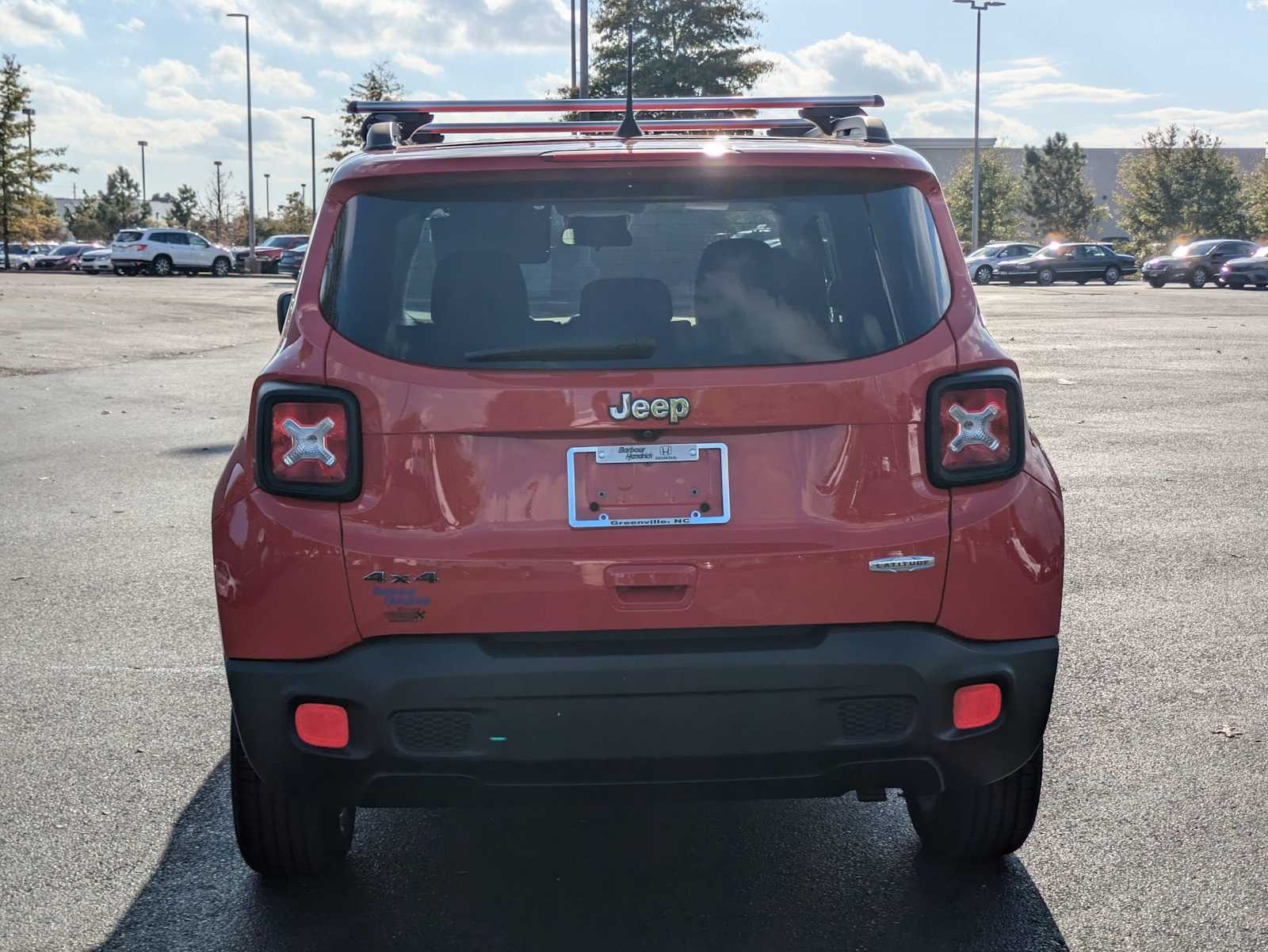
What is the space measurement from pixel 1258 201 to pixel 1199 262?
2902 centimetres

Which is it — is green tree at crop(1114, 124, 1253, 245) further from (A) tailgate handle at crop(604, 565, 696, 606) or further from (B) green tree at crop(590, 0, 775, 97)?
(A) tailgate handle at crop(604, 565, 696, 606)

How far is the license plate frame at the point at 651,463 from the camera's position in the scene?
3.11 metres

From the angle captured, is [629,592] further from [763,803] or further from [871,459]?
[763,803]

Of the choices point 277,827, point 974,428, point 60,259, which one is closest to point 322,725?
point 277,827

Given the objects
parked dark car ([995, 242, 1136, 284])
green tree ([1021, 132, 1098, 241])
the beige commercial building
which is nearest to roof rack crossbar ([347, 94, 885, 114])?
parked dark car ([995, 242, 1136, 284])

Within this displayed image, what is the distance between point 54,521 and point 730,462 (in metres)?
6.42

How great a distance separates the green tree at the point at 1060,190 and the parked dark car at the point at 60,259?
5630cm

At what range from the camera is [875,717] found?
314 cm

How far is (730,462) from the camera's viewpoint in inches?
124

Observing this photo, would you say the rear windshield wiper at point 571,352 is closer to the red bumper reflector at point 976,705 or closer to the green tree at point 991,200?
the red bumper reflector at point 976,705

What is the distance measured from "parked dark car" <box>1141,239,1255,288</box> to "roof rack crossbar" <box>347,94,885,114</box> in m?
48.9

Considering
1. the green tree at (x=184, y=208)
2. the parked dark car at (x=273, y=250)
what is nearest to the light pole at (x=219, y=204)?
the green tree at (x=184, y=208)

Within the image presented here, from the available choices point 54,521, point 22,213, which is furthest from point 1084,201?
point 54,521

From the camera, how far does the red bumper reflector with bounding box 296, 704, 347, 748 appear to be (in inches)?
123
